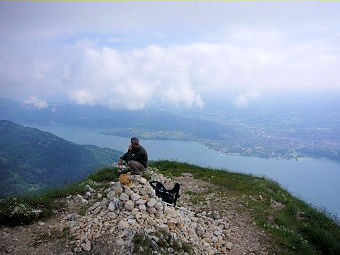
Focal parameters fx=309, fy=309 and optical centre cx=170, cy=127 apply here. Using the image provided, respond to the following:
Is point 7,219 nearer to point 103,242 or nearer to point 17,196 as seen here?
point 17,196

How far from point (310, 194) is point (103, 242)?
312ft

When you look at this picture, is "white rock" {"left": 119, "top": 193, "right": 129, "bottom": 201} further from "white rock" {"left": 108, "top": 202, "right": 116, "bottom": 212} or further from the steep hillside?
the steep hillside

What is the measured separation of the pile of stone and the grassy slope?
2.32m

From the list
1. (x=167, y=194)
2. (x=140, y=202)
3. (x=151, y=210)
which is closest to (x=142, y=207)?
(x=140, y=202)

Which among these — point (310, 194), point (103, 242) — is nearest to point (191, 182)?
point (103, 242)

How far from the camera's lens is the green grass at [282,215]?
13.4 m

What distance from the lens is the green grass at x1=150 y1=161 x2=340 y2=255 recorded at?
13352 mm

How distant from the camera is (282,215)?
51.3ft

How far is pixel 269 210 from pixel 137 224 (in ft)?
27.7

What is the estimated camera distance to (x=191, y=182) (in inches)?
787

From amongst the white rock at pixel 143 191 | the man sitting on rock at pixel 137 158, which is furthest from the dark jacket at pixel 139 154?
the white rock at pixel 143 191

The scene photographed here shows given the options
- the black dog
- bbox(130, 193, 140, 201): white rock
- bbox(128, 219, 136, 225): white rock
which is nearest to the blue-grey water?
the black dog

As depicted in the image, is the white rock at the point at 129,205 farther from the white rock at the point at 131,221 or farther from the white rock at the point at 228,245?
the white rock at the point at 228,245

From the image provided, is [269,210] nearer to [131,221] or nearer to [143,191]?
[143,191]
